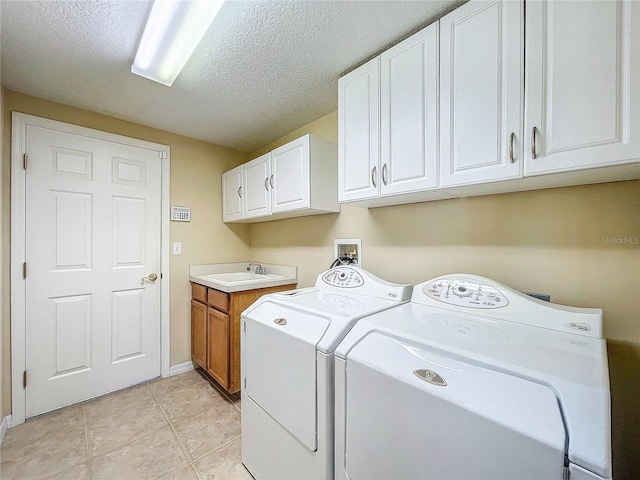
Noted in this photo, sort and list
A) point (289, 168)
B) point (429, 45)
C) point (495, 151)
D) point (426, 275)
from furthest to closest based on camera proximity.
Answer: point (289, 168)
point (426, 275)
point (429, 45)
point (495, 151)

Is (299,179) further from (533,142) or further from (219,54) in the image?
(533,142)

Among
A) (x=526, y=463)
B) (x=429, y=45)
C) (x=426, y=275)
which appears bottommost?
(x=526, y=463)

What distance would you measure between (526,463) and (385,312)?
0.68 metres

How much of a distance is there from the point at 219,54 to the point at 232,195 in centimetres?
143

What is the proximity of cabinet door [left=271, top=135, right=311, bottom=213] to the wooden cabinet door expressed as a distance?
47.6 inches

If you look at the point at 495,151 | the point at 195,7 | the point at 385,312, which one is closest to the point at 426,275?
the point at 385,312

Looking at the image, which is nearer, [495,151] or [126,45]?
[495,151]

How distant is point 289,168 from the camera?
206 centimetres

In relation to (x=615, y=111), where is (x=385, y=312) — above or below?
below

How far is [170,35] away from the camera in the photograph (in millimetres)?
1276

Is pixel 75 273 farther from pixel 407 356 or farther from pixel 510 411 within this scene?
pixel 510 411

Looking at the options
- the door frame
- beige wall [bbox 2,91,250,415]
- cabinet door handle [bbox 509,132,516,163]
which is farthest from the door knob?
cabinet door handle [bbox 509,132,516,163]

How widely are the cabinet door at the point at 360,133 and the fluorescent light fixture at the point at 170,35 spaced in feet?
2.52

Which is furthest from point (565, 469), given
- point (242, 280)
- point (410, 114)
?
point (242, 280)
